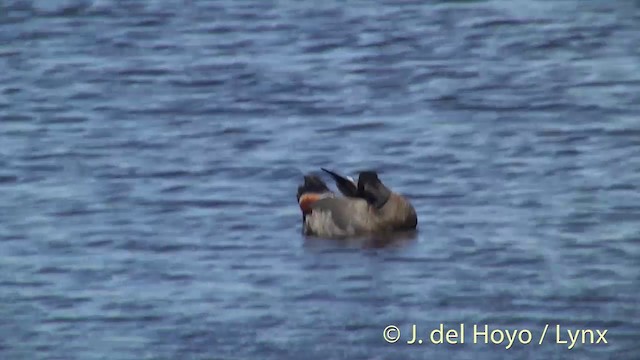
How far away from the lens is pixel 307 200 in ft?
45.3

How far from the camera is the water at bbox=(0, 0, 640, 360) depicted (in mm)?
11164

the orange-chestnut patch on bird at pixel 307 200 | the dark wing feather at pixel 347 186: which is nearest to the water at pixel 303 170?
the orange-chestnut patch on bird at pixel 307 200

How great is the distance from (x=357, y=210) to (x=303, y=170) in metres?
1.55

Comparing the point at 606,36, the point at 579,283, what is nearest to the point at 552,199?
the point at 579,283

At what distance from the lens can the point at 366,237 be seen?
13656mm

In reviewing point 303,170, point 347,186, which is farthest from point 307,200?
point 303,170

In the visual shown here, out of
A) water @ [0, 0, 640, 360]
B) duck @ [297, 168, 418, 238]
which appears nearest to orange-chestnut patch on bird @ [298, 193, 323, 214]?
duck @ [297, 168, 418, 238]

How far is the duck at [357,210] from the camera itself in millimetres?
13539

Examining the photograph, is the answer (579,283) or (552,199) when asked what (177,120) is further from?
(579,283)

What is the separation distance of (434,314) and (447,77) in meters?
7.62

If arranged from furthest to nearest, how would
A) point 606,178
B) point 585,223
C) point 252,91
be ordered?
1. point 252,91
2. point 606,178
3. point 585,223

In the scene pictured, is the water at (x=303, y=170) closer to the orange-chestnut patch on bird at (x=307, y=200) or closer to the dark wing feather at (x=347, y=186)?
the orange-chestnut patch on bird at (x=307, y=200)

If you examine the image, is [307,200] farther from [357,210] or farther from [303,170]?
[303,170]

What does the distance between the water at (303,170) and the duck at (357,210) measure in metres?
0.19
